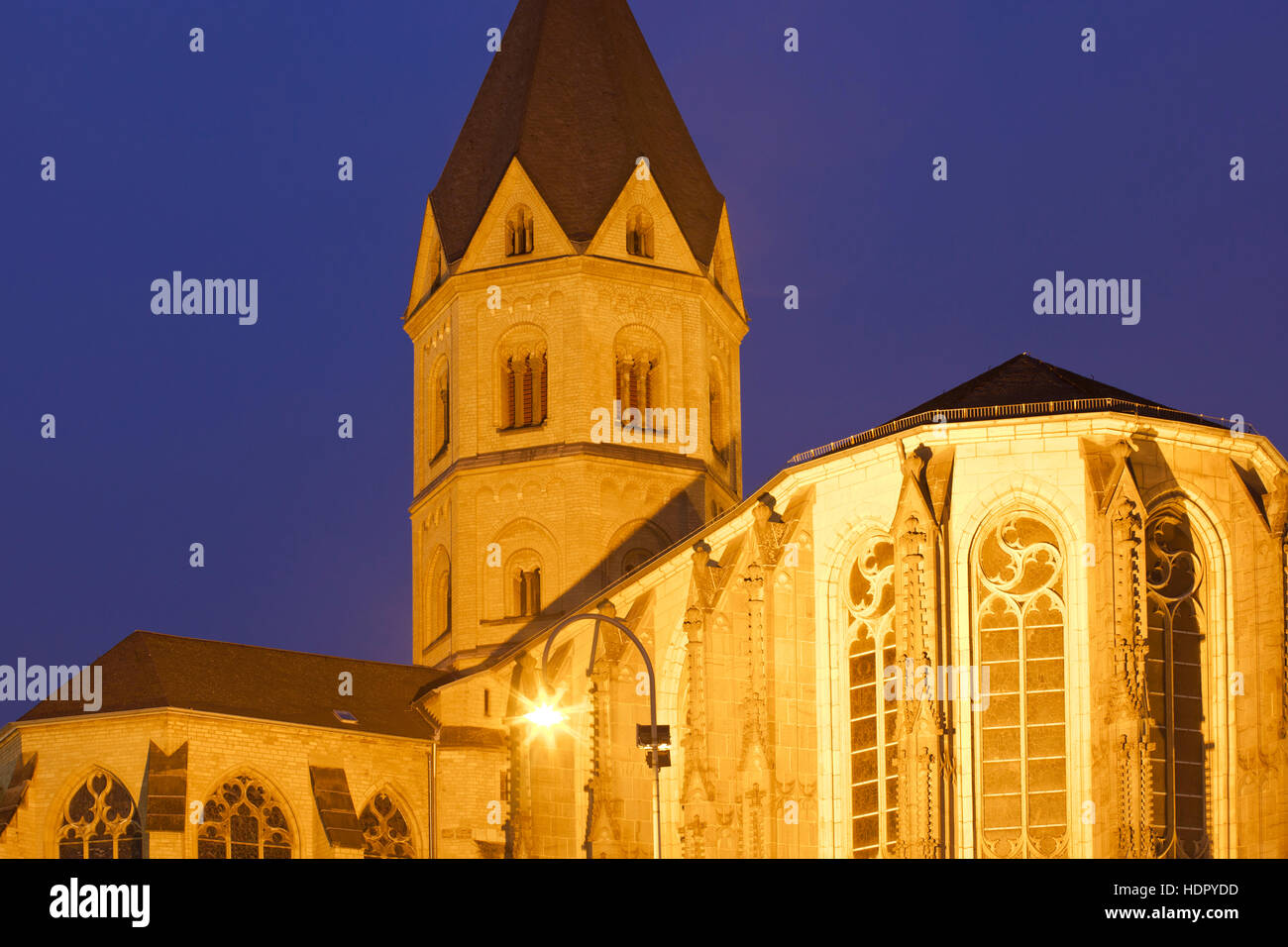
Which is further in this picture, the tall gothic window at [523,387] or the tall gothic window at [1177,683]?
the tall gothic window at [523,387]

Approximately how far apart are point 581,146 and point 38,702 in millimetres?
21050

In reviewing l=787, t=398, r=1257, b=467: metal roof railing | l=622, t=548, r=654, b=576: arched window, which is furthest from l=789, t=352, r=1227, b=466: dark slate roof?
l=622, t=548, r=654, b=576: arched window

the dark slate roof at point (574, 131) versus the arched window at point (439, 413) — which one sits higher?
the dark slate roof at point (574, 131)

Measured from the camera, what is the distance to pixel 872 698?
1875 inches

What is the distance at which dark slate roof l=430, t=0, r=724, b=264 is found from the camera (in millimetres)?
63875

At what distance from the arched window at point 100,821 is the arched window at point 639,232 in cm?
2030

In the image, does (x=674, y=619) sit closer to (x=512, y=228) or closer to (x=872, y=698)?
(x=872, y=698)

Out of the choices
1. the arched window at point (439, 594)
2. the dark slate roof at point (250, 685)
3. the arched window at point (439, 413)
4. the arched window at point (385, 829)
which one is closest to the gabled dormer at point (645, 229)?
the arched window at point (439, 413)

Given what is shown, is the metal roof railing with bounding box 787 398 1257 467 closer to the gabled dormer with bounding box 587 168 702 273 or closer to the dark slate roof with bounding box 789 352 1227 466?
the dark slate roof with bounding box 789 352 1227 466

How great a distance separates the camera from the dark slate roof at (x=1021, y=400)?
152 feet

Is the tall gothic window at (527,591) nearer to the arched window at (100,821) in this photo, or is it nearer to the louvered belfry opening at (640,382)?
the louvered belfry opening at (640,382)

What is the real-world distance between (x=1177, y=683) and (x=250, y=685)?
21.7 meters

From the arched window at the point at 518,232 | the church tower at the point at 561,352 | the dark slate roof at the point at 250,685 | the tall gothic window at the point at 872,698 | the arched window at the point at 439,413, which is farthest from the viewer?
the arched window at the point at 439,413

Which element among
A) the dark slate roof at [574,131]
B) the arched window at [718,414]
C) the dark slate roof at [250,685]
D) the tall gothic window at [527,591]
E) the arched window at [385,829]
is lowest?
the arched window at [385,829]
